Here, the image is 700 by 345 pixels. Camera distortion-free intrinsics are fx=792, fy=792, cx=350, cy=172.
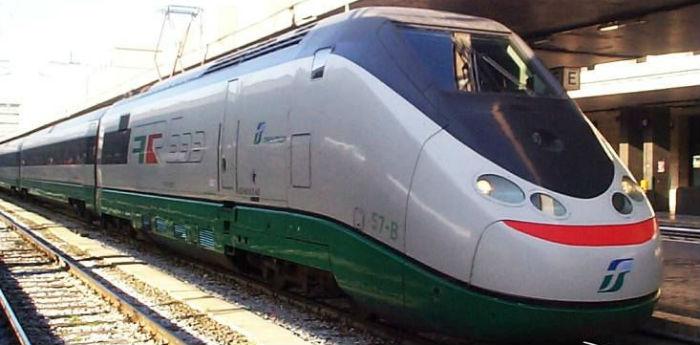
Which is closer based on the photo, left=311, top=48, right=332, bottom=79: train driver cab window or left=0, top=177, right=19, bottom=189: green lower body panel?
left=311, top=48, right=332, bottom=79: train driver cab window

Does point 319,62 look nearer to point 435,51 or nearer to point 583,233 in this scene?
point 435,51

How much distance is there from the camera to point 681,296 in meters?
8.57

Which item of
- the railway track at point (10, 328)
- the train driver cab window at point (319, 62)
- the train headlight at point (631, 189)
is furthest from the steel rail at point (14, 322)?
the train headlight at point (631, 189)

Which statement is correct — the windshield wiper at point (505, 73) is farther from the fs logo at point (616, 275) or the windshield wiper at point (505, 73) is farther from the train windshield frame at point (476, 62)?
the fs logo at point (616, 275)

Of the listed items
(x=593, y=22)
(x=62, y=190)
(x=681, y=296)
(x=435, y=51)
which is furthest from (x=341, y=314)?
(x=62, y=190)

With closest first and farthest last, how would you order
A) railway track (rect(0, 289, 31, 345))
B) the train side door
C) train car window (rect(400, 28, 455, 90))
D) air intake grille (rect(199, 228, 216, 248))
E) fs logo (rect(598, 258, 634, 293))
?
fs logo (rect(598, 258, 634, 293)), train car window (rect(400, 28, 455, 90)), railway track (rect(0, 289, 31, 345)), the train side door, air intake grille (rect(199, 228, 216, 248))

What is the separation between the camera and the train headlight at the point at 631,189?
5676 mm

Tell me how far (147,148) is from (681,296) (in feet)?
24.6

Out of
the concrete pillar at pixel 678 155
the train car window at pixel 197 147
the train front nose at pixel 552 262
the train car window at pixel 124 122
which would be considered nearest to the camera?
the train front nose at pixel 552 262

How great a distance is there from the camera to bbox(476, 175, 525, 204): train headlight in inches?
202

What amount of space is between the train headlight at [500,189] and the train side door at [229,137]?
383cm

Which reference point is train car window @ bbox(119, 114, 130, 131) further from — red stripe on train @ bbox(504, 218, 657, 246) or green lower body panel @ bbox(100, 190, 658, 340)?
red stripe on train @ bbox(504, 218, 657, 246)

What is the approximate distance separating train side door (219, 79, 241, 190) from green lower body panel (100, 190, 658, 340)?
1.69ft

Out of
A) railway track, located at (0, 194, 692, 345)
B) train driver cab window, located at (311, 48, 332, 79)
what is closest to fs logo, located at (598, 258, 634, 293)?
railway track, located at (0, 194, 692, 345)
